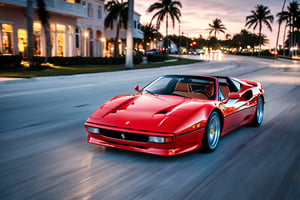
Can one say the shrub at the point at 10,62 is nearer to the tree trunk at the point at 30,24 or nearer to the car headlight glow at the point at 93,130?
the tree trunk at the point at 30,24

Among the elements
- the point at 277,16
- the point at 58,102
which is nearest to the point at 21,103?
the point at 58,102

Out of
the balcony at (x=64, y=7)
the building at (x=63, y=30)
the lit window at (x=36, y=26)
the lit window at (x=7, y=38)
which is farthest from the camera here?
the lit window at (x=36, y=26)

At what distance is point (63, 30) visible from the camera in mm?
33500

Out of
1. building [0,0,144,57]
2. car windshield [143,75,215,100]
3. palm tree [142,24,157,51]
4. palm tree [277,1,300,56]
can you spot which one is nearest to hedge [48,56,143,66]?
building [0,0,144,57]

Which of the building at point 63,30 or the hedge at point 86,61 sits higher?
the building at point 63,30

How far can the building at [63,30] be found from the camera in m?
26.5

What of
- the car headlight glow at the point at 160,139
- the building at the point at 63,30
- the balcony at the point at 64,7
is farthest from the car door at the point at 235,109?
the balcony at the point at 64,7

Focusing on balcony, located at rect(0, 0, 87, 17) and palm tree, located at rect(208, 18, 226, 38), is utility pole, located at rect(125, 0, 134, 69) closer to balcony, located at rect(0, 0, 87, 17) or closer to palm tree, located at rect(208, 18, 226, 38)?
balcony, located at rect(0, 0, 87, 17)

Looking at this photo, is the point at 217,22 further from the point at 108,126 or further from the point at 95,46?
the point at 108,126

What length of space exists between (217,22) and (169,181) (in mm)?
136321

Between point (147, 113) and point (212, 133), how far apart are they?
1.14 meters

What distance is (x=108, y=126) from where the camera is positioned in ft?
14.8

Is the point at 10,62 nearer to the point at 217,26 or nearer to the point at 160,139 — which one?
the point at 160,139

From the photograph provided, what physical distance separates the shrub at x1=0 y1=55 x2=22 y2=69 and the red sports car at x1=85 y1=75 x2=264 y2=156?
60.8 ft
